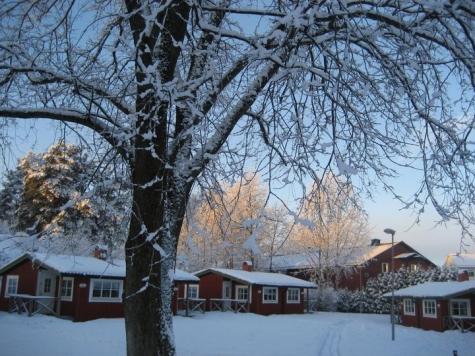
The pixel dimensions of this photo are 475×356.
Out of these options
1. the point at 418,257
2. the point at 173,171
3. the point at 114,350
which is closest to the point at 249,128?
the point at 173,171

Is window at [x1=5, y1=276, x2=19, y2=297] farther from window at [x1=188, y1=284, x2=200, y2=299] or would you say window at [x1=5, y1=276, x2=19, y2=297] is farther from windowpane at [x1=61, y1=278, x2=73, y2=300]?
window at [x1=188, y1=284, x2=200, y2=299]

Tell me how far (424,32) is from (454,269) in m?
34.9

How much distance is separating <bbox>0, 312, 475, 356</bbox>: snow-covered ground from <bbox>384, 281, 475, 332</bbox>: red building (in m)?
0.91

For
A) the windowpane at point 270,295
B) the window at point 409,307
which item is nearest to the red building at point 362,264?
the windowpane at point 270,295

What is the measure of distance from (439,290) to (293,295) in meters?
11.1

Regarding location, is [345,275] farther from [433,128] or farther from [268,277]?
[433,128]

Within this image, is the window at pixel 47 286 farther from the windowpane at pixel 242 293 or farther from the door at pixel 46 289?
the windowpane at pixel 242 293

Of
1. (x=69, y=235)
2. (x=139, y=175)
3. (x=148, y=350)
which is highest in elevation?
(x=139, y=175)

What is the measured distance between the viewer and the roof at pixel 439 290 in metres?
23.6

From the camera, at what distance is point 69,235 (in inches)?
281

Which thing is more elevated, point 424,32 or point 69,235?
point 424,32

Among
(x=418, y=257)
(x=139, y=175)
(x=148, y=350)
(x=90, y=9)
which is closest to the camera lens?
(x=148, y=350)

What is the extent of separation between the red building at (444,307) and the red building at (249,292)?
864 centimetres

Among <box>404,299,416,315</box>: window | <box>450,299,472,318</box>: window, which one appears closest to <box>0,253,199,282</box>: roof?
<box>404,299,416,315</box>: window
